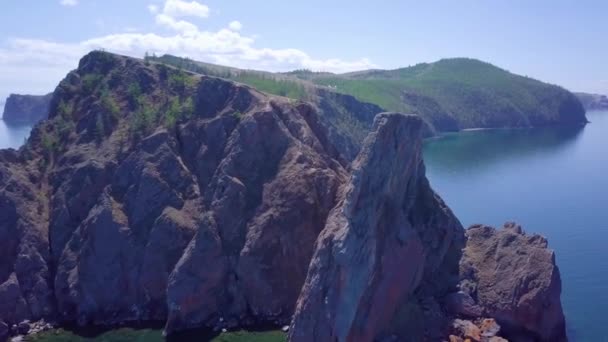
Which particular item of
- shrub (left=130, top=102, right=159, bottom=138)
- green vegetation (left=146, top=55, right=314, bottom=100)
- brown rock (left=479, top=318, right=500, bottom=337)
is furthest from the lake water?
shrub (left=130, top=102, right=159, bottom=138)

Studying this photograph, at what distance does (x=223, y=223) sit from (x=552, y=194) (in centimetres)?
6754

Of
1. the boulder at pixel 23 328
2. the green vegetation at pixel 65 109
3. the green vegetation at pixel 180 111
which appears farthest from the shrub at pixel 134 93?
the boulder at pixel 23 328

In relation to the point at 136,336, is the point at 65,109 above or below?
above

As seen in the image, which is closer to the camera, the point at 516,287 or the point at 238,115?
the point at 516,287

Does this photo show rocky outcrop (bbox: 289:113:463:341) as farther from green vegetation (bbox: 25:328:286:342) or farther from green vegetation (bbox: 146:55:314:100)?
green vegetation (bbox: 146:55:314:100)

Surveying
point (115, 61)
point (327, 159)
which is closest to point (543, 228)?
point (327, 159)

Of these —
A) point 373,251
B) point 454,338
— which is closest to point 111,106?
point 373,251

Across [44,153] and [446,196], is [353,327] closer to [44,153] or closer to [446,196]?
[44,153]

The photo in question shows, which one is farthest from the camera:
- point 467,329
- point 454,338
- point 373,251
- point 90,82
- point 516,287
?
point 90,82

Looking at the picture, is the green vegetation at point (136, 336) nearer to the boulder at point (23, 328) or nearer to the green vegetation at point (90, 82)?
the boulder at point (23, 328)

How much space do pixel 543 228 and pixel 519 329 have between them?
33733mm

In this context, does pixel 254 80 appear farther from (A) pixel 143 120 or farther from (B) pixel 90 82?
(A) pixel 143 120

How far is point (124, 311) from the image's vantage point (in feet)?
182

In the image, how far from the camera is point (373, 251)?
44438 millimetres
